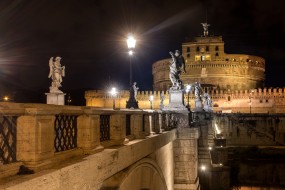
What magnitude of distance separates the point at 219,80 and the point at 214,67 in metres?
3.20

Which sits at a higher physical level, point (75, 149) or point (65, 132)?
point (65, 132)

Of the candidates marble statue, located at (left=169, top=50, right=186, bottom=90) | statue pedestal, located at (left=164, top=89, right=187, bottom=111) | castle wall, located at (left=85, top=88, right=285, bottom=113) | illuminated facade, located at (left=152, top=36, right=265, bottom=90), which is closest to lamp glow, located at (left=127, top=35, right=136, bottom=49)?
marble statue, located at (left=169, top=50, right=186, bottom=90)

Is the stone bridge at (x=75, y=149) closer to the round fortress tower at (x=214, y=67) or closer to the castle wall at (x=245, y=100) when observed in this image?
the castle wall at (x=245, y=100)

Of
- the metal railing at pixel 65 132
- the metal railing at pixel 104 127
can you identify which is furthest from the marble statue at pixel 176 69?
the metal railing at pixel 65 132

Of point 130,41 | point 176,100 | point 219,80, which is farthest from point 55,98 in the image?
point 219,80

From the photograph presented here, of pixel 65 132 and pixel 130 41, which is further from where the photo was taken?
pixel 130 41

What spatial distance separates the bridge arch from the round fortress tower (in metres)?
76.0

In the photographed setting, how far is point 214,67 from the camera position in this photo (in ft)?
276

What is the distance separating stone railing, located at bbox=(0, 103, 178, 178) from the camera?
3.52m

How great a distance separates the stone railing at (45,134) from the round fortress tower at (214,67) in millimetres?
79765

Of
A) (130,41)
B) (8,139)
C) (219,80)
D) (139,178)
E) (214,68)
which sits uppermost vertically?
(214,68)

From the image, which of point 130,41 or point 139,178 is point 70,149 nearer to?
point 139,178

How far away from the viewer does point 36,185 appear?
323 centimetres

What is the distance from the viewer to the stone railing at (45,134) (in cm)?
352
